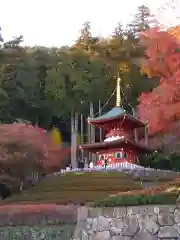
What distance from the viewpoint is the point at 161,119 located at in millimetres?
24828

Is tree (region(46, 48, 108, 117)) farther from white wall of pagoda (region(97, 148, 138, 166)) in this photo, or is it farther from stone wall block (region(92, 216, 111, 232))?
stone wall block (region(92, 216, 111, 232))

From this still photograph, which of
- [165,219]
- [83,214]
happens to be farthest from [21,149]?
[165,219]

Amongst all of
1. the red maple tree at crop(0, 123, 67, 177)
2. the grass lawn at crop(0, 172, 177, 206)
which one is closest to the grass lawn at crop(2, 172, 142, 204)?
the grass lawn at crop(0, 172, 177, 206)

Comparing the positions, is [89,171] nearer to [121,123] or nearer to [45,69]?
[121,123]

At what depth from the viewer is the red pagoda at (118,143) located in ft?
142

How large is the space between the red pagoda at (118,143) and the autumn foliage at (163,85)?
1316cm

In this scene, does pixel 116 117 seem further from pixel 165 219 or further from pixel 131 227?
pixel 165 219

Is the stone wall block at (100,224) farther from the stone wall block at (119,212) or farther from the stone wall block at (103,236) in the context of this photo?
the stone wall block at (119,212)

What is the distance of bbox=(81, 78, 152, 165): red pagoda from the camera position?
43219mm

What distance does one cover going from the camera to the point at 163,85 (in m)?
23.7

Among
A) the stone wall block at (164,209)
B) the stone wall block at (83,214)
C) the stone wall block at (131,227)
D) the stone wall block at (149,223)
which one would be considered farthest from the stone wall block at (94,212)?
the stone wall block at (164,209)

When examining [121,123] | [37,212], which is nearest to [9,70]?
[121,123]

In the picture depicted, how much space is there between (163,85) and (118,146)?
20258 millimetres

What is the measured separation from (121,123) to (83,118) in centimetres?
1259
